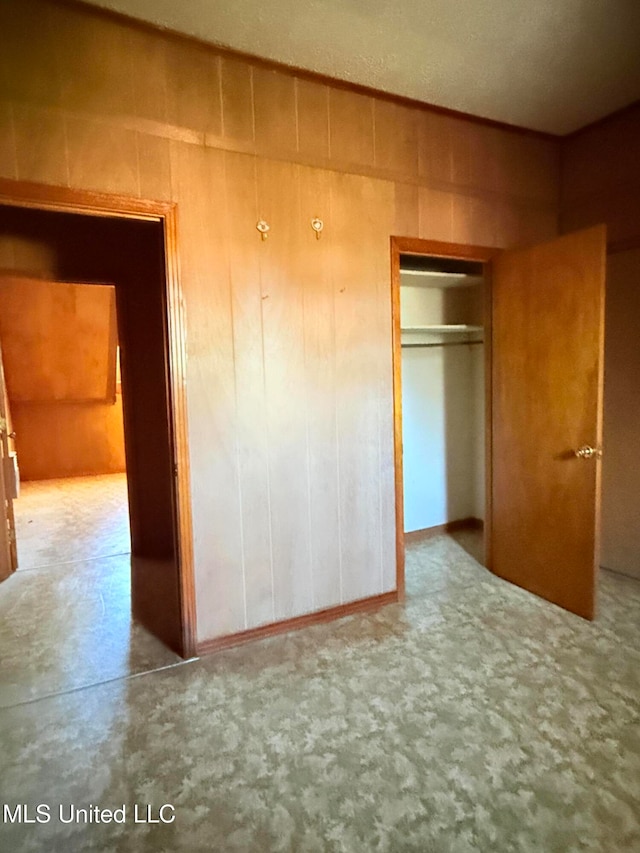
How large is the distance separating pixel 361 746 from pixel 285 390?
152 cm

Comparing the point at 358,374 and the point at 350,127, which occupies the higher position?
the point at 350,127

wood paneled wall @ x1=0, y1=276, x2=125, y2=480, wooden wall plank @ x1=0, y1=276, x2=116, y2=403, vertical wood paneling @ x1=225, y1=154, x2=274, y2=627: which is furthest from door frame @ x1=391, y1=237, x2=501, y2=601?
wood paneled wall @ x1=0, y1=276, x2=125, y2=480

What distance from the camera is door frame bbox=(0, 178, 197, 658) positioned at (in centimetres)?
201

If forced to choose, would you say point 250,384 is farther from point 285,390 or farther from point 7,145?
point 7,145

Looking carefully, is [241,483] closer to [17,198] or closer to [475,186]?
[17,198]

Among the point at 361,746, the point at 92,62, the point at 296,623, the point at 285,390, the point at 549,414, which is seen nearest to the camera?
the point at 361,746

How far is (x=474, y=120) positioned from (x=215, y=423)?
7.40ft

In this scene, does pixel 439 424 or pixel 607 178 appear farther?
pixel 439 424

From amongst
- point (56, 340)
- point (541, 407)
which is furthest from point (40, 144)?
point (56, 340)

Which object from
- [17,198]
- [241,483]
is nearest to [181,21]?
[17,198]

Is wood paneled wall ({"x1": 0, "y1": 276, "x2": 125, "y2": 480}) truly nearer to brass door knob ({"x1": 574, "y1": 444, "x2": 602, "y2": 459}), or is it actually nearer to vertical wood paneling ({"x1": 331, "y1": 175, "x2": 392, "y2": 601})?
vertical wood paneling ({"x1": 331, "y1": 175, "x2": 392, "y2": 601})

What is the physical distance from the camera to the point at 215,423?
2375 mm

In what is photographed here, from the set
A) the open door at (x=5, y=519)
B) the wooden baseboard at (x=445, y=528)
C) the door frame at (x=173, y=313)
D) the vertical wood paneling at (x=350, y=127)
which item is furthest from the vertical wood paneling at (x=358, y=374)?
the open door at (x=5, y=519)

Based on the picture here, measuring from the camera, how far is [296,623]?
2.63 m
